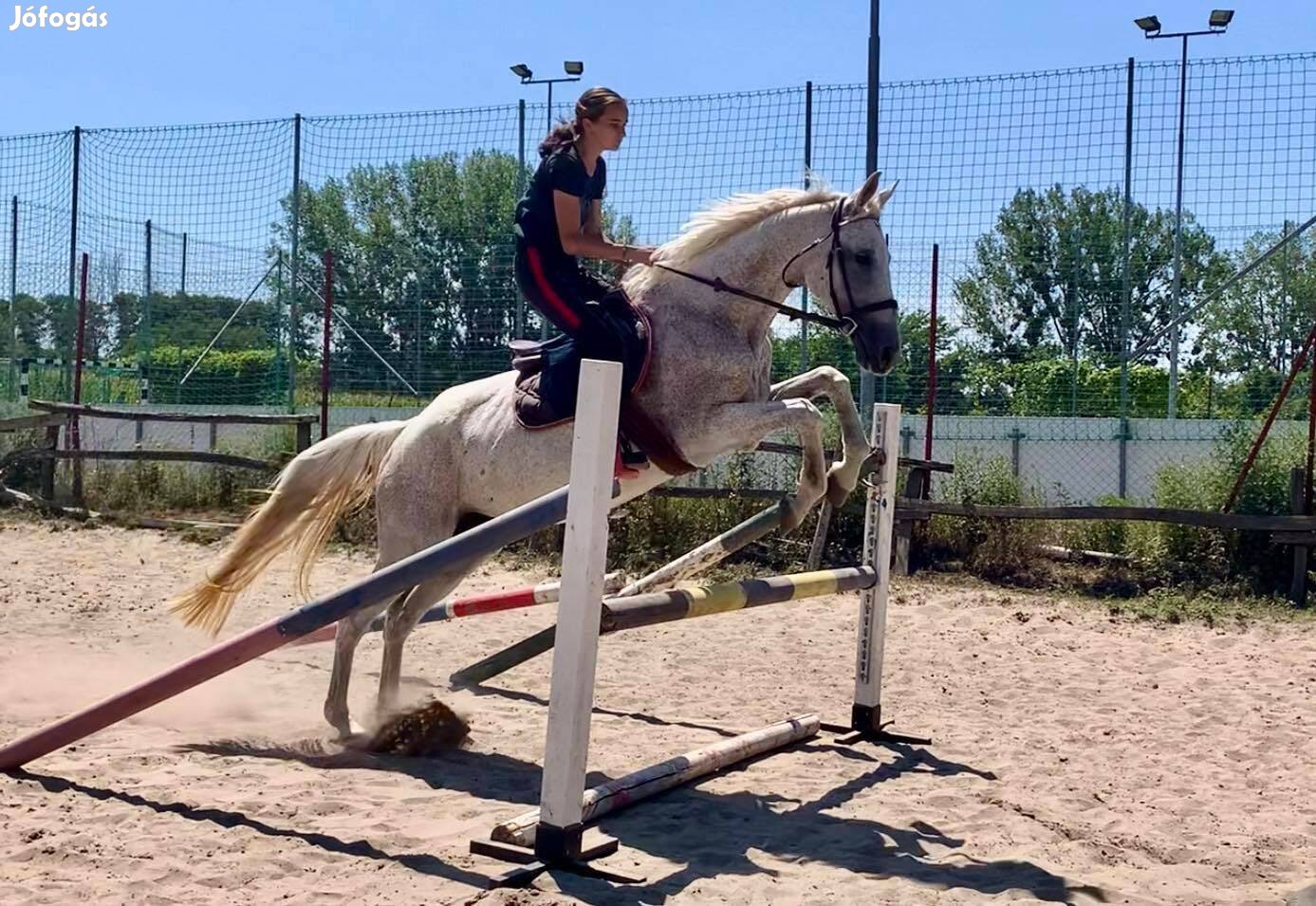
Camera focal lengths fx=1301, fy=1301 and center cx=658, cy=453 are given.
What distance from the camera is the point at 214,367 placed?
1437 cm

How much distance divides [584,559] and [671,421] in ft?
4.70

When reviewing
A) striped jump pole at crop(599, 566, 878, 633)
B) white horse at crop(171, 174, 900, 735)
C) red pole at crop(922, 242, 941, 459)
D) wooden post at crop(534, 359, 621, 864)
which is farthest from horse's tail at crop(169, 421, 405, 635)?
red pole at crop(922, 242, 941, 459)

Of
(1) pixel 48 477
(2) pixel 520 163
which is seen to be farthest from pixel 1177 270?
(1) pixel 48 477

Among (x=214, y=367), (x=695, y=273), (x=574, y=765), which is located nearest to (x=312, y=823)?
(x=574, y=765)

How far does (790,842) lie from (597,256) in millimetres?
2120

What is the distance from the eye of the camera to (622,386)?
4.52m

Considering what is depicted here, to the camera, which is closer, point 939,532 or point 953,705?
point 953,705

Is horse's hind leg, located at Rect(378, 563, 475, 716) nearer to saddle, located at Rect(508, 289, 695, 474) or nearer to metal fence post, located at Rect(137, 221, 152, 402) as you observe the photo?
saddle, located at Rect(508, 289, 695, 474)

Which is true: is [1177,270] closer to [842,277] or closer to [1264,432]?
[1264,432]

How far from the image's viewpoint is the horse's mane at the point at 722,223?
16.0 feet

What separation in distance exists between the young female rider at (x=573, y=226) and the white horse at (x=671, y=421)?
261 millimetres

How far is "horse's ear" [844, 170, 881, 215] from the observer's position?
4.65 m

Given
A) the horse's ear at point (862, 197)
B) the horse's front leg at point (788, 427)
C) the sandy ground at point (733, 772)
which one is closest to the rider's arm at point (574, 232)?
the horse's front leg at point (788, 427)

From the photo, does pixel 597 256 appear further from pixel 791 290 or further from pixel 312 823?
pixel 312 823
